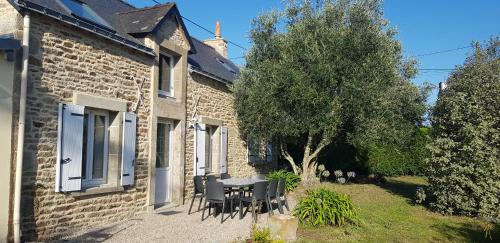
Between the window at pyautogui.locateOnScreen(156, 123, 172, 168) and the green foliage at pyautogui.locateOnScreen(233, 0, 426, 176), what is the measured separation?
293cm

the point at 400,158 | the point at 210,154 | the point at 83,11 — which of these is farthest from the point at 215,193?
the point at 400,158

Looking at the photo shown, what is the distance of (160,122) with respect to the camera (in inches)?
371

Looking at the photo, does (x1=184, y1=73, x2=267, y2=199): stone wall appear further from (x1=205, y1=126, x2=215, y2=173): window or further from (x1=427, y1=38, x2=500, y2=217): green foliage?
(x1=427, y1=38, x2=500, y2=217): green foliage

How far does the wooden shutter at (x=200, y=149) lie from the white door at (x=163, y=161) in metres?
0.88

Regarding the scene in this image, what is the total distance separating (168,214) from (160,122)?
218 centimetres

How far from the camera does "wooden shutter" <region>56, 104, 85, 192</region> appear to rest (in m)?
6.42

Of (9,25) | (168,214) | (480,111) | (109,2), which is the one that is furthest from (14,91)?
(480,111)

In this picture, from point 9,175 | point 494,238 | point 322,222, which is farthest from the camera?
point 322,222

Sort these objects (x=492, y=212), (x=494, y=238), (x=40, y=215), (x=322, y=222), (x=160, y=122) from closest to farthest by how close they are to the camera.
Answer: (x=40, y=215) → (x=494, y=238) → (x=322, y=222) → (x=492, y=212) → (x=160, y=122)

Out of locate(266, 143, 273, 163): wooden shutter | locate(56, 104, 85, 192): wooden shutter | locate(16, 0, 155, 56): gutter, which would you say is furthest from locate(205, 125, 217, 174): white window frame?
locate(56, 104, 85, 192): wooden shutter

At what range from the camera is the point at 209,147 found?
1179 cm

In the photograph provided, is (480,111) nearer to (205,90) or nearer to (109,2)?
(205,90)

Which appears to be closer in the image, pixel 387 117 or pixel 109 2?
pixel 109 2

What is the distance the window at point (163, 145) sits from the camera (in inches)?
371
